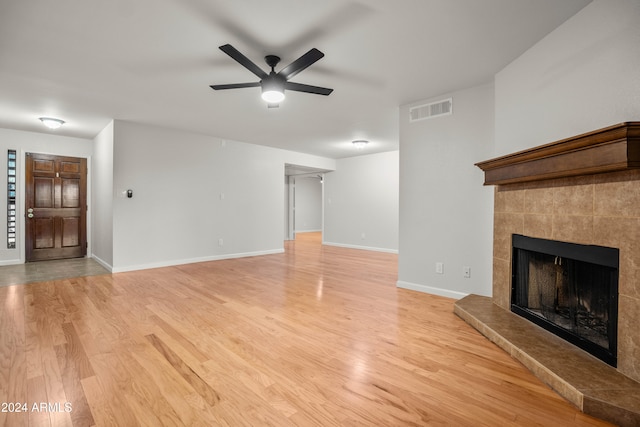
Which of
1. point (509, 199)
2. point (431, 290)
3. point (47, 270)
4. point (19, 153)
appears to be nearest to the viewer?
point (509, 199)

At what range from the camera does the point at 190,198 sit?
5.95 metres

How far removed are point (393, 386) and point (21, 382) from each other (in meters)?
2.41

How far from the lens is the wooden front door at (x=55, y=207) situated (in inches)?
236

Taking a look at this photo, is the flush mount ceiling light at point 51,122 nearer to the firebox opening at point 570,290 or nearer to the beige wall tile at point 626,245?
the firebox opening at point 570,290

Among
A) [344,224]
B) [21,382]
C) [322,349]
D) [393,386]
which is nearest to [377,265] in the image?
[344,224]

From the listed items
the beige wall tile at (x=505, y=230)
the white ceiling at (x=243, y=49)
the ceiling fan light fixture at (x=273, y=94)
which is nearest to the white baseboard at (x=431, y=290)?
the beige wall tile at (x=505, y=230)

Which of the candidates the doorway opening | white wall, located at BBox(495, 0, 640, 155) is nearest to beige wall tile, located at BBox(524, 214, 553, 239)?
white wall, located at BBox(495, 0, 640, 155)

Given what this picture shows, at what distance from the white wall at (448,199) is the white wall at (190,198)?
12.9 ft

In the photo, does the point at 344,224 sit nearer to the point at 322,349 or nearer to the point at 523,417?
the point at 322,349

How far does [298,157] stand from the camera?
8.10 metres

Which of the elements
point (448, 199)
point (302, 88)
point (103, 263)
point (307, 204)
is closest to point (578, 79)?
point (448, 199)

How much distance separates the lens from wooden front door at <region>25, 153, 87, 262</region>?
5996 millimetres

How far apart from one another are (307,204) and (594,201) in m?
11.1

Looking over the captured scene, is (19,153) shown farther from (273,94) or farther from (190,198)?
(273,94)
